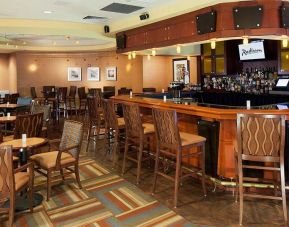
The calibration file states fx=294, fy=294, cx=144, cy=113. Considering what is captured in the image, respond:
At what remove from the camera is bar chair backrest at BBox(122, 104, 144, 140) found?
13.9 feet

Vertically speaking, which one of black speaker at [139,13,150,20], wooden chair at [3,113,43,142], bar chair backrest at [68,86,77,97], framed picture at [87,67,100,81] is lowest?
wooden chair at [3,113,43,142]

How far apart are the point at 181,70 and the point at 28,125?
939 centimetres

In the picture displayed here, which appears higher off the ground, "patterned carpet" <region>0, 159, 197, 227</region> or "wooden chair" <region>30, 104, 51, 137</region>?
"wooden chair" <region>30, 104, 51, 137</region>

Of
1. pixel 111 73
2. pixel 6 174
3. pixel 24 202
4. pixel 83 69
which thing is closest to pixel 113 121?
pixel 24 202

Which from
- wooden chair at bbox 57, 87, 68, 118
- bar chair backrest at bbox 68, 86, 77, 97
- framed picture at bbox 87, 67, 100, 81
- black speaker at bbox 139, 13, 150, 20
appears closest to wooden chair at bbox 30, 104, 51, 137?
black speaker at bbox 139, 13, 150, 20

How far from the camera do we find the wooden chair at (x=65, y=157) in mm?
3658

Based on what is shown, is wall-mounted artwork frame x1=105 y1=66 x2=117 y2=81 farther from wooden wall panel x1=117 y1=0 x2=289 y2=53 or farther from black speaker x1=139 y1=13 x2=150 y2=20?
black speaker x1=139 y1=13 x2=150 y2=20

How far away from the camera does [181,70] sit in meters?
13.0

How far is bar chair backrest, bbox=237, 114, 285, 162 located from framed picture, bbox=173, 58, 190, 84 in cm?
969

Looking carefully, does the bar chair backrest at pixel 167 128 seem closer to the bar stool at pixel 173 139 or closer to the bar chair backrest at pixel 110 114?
the bar stool at pixel 173 139

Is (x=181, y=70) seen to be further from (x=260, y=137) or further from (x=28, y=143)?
(x=260, y=137)

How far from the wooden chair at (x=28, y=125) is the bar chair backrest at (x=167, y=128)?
1985 mm

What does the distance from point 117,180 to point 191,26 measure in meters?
2.88

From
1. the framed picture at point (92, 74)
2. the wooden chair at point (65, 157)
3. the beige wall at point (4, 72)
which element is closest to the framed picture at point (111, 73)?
the framed picture at point (92, 74)
